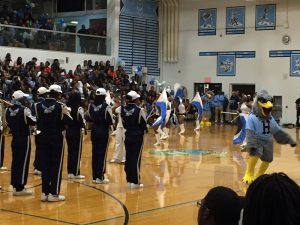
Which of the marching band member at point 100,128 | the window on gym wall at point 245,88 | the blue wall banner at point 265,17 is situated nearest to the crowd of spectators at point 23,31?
the window on gym wall at point 245,88

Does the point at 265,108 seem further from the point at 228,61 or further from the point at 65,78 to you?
the point at 228,61

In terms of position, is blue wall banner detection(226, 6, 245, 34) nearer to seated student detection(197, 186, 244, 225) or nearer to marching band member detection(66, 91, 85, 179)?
marching band member detection(66, 91, 85, 179)

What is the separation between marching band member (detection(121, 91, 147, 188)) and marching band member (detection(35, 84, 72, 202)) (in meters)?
1.58

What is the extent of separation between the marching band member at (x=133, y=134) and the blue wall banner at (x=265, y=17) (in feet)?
76.2

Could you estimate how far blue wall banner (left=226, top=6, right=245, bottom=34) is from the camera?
109 ft

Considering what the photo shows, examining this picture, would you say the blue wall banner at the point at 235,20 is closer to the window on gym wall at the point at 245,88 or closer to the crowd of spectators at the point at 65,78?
the window on gym wall at the point at 245,88

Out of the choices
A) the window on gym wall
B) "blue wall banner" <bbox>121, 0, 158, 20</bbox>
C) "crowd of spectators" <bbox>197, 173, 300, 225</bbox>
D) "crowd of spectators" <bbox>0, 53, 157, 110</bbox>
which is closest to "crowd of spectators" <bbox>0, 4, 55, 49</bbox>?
"crowd of spectators" <bbox>0, 53, 157, 110</bbox>

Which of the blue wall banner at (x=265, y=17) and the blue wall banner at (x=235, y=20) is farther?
the blue wall banner at (x=235, y=20)

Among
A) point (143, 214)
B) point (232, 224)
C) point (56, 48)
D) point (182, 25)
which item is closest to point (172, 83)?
point (182, 25)

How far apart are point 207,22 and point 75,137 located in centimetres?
2471

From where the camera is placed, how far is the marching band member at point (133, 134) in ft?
35.0

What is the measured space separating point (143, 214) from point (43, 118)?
94.9 inches

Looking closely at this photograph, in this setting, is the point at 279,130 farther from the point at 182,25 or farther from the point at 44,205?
the point at 182,25

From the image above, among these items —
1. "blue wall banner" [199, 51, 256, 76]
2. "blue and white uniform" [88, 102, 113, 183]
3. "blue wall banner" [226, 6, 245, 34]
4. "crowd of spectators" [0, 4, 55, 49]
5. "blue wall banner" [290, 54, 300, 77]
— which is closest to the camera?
"blue and white uniform" [88, 102, 113, 183]
